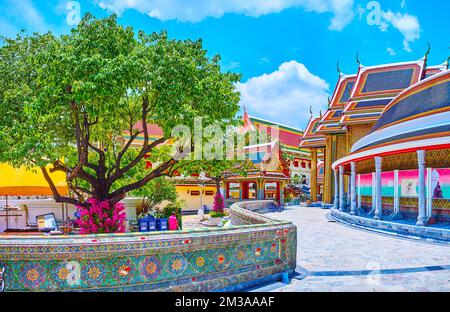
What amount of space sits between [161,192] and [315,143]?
21602 millimetres

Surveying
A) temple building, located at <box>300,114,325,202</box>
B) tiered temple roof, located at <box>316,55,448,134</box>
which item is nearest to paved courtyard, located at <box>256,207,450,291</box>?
tiered temple roof, located at <box>316,55,448,134</box>

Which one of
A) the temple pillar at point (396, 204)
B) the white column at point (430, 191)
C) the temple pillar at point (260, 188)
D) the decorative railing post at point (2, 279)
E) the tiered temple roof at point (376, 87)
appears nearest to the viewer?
the decorative railing post at point (2, 279)

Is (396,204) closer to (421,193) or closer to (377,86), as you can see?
(421,193)

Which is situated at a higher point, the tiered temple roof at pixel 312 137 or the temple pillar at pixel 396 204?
the tiered temple roof at pixel 312 137

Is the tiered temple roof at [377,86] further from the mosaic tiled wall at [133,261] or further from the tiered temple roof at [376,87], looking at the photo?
the mosaic tiled wall at [133,261]

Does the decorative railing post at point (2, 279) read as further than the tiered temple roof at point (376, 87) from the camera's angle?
No

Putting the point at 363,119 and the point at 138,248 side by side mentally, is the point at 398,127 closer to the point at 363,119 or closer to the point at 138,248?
the point at 363,119

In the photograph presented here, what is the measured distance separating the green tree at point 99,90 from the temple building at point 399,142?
7.83 meters

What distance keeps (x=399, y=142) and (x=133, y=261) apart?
13681 mm

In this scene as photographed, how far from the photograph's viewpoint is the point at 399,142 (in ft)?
52.0

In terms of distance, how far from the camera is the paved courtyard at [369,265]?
6.97 meters

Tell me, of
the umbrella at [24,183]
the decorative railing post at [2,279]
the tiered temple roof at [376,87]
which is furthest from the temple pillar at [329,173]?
the decorative railing post at [2,279]

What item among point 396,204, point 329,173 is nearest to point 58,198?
point 396,204
